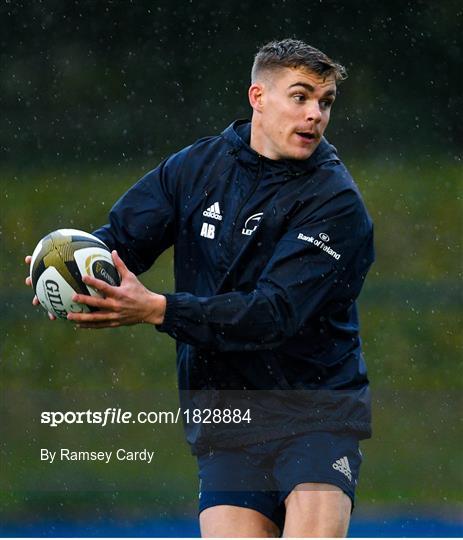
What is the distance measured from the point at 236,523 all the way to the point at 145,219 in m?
1.07

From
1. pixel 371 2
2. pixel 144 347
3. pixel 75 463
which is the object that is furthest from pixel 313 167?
pixel 371 2

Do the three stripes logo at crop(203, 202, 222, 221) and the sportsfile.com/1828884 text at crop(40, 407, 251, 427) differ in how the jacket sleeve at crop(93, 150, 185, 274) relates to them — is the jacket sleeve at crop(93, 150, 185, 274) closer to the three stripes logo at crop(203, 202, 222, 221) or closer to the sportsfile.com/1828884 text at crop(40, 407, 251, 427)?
the three stripes logo at crop(203, 202, 222, 221)

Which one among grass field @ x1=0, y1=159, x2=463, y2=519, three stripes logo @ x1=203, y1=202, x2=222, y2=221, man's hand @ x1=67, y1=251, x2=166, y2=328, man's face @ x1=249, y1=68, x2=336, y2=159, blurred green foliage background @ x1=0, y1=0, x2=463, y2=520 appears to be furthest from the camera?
blurred green foliage background @ x1=0, y1=0, x2=463, y2=520

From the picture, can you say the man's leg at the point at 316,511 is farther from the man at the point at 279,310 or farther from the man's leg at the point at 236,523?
the man's leg at the point at 236,523

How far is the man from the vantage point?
3.50 metres

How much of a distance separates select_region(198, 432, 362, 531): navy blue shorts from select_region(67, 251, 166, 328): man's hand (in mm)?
612

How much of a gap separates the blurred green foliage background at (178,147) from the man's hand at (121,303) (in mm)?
5242

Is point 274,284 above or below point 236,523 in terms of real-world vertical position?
above

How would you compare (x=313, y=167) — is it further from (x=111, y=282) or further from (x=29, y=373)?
(x=29, y=373)

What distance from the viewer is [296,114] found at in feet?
11.9

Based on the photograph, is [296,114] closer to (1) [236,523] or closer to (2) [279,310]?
(2) [279,310]

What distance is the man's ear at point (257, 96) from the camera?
379 cm

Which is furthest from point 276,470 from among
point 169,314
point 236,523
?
point 169,314

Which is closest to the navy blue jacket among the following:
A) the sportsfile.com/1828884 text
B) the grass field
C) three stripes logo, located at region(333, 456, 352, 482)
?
three stripes logo, located at region(333, 456, 352, 482)
